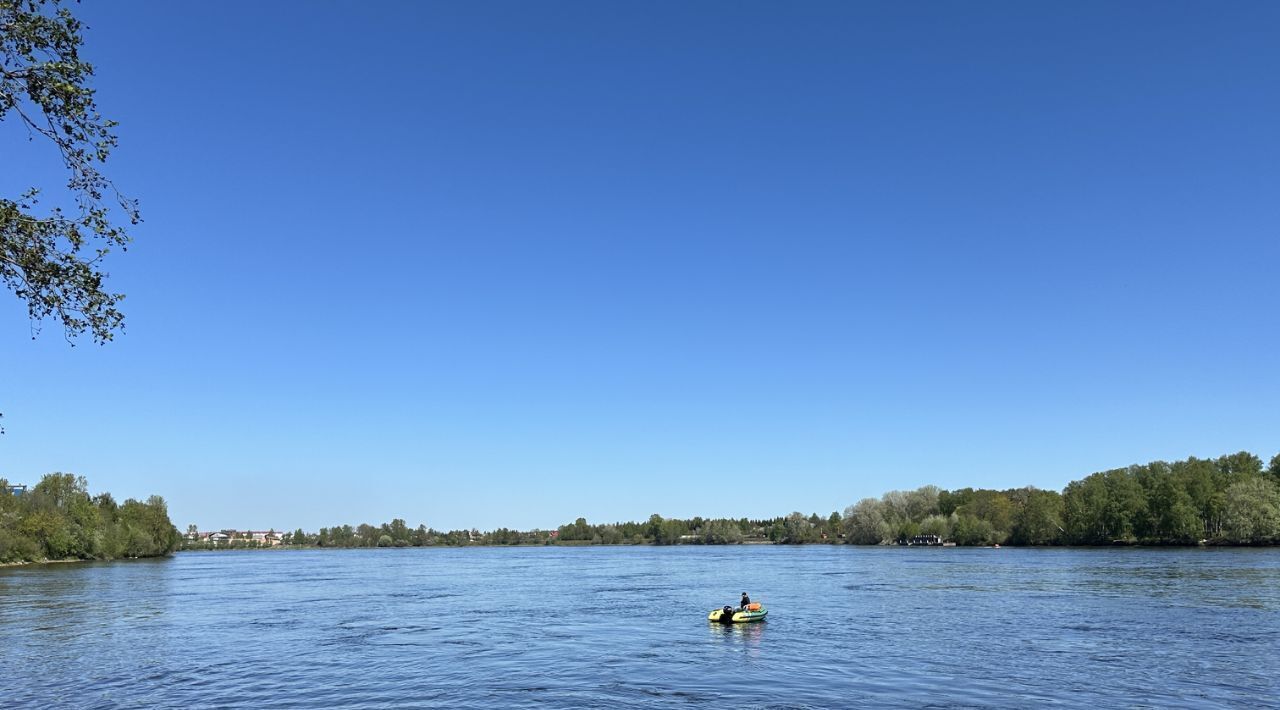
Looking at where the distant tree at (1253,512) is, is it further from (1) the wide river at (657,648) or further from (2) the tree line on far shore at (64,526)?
(2) the tree line on far shore at (64,526)

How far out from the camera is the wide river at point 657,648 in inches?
1174

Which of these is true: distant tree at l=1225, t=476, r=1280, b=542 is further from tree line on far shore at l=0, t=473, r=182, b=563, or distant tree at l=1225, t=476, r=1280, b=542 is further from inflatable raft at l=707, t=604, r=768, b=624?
tree line on far shore at l=0, t=473, r=182, b=563

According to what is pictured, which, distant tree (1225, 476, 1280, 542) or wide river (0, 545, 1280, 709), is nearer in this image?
wide river (0, 545, 1280, 709)

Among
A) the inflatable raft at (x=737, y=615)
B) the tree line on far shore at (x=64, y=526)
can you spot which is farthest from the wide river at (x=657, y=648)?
the tree line on far shore at (x=64, y=526)

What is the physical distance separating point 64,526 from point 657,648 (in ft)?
513

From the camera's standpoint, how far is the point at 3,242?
13594 mm

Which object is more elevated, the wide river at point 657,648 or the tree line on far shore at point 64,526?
the tree line on far shore at point 64,526

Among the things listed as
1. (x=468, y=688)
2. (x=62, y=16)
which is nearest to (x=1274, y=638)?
(x=468, y=688)

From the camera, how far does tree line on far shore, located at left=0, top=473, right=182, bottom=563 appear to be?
465ft

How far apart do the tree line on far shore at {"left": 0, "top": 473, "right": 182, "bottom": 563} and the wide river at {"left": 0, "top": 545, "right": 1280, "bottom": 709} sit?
8067 cm

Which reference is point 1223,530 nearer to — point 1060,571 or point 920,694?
point 1060,571

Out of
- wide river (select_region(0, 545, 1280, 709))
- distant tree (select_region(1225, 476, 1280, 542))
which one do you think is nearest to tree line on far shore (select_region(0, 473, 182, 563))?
wide river (select_region(0, 545, 1280, 709))

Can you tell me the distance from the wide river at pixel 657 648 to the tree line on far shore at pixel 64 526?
80672 mm

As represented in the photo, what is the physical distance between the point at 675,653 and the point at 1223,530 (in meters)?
169
